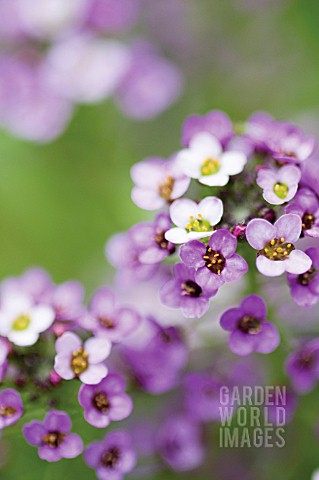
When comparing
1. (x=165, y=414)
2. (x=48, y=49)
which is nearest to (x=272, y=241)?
(x=165, y=414)

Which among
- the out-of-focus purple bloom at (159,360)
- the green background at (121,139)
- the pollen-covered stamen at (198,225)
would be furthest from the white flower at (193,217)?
the green background at (121,139)

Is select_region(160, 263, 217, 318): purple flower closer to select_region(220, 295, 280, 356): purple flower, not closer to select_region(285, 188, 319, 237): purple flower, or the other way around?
select_region(220, 295, 280, 356): purple flower

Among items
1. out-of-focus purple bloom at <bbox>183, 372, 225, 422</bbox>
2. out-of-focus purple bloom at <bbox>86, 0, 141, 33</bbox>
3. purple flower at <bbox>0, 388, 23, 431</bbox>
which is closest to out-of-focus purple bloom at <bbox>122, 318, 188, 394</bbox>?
out-of-focus purple bloom at <bbox>183, 372, 225, 422</bbox>

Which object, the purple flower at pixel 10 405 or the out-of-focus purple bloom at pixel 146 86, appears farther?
the out-of-focus purple bloom at pixel 146 86

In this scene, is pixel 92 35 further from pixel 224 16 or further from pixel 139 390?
pixel 139 390

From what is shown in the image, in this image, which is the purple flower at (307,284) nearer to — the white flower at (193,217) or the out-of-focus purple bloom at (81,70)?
the white flower at (193,217)

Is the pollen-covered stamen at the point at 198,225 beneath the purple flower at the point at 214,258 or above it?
above
